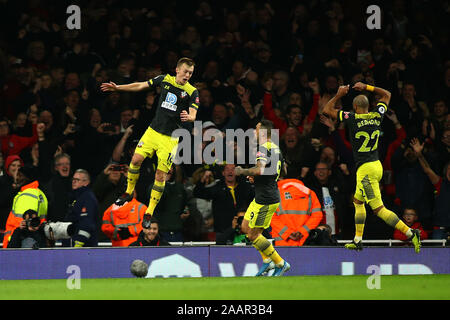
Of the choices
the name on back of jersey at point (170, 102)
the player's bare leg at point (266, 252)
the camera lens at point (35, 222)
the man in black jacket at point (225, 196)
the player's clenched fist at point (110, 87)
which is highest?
the player's clenched fist at point (110, 87)

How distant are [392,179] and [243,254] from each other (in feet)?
12.3

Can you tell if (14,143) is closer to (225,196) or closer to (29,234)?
(29,234)

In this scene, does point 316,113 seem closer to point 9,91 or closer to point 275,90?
point 275,90

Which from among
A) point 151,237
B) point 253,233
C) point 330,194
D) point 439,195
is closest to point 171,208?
point 151,237

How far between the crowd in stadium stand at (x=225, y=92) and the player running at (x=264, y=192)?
5.02 feet

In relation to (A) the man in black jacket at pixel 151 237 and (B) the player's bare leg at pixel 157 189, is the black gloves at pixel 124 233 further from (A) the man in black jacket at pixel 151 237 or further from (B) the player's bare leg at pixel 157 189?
(B) the player's bare leg at pixel 157 189

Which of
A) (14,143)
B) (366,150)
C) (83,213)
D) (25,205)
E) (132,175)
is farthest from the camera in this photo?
(14,143)

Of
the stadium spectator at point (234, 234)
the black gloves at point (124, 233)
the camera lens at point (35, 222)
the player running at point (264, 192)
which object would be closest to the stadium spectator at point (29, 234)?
the camera lens at point (35, 222)

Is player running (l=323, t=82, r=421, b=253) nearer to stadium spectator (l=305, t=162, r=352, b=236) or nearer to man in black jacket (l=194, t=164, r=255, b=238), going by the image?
stadium spectator (l=305, t=162, r=352, b=236)

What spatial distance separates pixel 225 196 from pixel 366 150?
2.60 meters

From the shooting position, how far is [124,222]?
589 inches

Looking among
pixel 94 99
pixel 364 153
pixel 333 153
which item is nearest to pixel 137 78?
pixel 94 99

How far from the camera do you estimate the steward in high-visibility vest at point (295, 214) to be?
14.6m

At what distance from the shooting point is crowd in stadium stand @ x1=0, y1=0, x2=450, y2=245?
15781 mm
